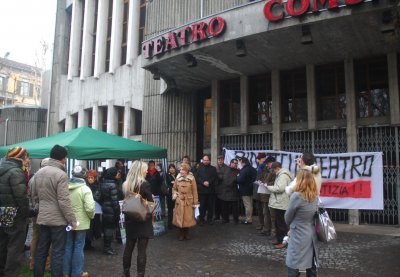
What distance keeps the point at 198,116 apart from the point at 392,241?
802 cm

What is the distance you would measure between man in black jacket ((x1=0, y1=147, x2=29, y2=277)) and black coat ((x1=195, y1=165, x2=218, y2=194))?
554 centimetres

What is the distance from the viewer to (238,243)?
8031 millimetres

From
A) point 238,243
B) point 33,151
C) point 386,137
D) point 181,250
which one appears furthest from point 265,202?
point 33,151

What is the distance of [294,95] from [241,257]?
6.28 m

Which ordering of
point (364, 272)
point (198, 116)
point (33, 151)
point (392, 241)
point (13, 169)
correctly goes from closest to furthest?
point (13, 169) → point (364, 272) → point (392, 241) → point (33, 151) → point (198, 116)

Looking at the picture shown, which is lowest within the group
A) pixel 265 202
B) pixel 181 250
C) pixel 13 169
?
pixel 181 250

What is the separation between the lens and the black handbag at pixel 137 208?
16.7ft

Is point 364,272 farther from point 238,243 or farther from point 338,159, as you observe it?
point 338,159

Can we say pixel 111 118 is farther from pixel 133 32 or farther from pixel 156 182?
pixel 156 182

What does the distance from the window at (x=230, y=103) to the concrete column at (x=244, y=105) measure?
524mm

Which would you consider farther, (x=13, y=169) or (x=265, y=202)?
(x=265, y=202)

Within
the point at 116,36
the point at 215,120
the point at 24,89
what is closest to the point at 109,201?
the point at 215,120

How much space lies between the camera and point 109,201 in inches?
289

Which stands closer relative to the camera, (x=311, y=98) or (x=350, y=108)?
(x=350, y=108)
